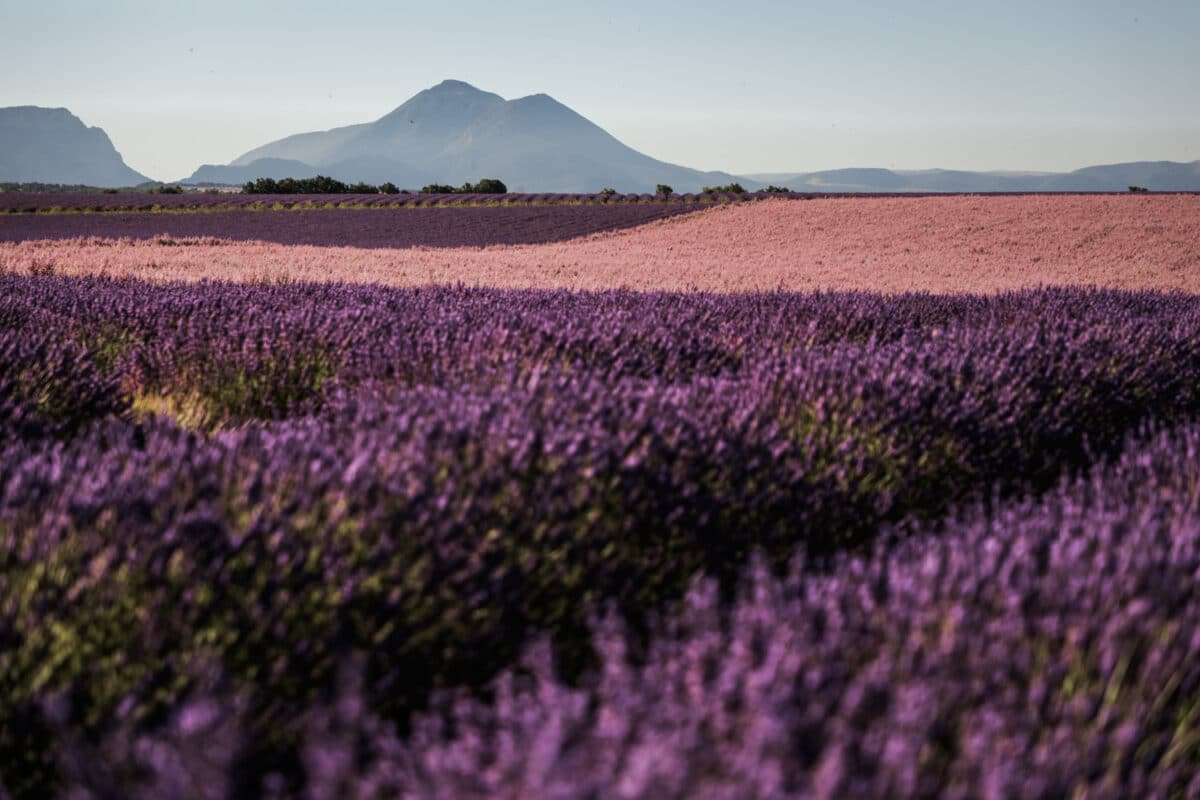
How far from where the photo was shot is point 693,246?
23.3m

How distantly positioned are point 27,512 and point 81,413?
236 cm

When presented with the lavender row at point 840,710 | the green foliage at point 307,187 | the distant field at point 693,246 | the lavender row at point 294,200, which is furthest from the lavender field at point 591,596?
the green foliage at point 307,187

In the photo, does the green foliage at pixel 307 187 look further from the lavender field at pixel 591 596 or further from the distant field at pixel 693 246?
the lavender field at pixel 591 596

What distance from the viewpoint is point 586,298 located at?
7.50 metres

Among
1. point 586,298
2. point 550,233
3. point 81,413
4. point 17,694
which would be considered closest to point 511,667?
point 17,694

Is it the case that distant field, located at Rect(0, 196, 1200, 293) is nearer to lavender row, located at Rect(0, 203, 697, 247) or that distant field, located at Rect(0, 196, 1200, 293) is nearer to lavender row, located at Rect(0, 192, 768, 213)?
lavender row, located at Rect(0, 203, 697, 247)

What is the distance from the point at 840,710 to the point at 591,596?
1.03 m

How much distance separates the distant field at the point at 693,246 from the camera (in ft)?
44.4

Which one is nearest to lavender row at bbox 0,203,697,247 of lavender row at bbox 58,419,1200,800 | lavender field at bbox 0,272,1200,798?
lavender field at bbox 0,272,1200,798

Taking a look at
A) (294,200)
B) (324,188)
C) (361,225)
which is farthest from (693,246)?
(324,188)

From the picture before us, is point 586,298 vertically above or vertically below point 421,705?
above

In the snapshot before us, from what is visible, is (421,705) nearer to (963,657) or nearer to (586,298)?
(963,657)

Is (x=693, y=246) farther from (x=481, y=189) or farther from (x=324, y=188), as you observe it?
(x=324, y=188)

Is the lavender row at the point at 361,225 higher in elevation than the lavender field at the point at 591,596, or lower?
higher
